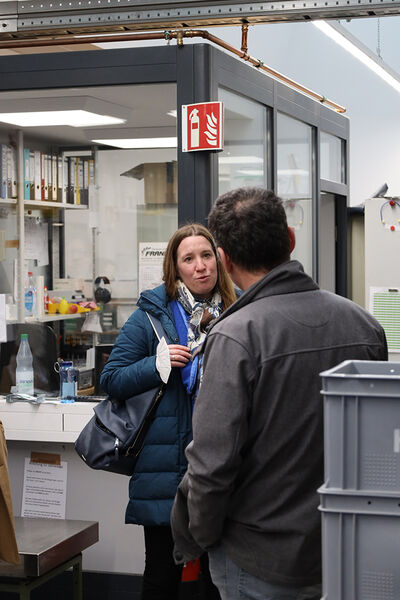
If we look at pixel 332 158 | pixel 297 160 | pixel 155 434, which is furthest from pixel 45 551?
pixel 332 158

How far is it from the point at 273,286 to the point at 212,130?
1892mm

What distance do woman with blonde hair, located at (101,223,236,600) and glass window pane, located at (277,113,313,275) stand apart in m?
1.81

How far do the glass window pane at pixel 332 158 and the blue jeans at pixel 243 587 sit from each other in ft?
13.1

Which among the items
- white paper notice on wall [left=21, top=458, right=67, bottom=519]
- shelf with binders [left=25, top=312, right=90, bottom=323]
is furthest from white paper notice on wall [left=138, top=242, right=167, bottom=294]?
white paper notice on wall [left=21, top=458, right=67, bottom=519]

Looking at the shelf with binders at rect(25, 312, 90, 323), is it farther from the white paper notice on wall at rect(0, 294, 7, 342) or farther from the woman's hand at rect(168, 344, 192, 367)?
the woman's hand at rect(168, 344, 192, 367)

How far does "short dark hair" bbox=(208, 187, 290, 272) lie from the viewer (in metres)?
1.89

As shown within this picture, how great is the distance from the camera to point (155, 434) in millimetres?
2896

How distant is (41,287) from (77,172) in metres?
0.59

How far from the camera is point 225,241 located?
192 cm

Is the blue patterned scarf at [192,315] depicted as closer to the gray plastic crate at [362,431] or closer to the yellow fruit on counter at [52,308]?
the yellow fruit on counter at [52,308]

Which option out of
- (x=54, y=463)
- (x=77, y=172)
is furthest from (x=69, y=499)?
(x=77, y=172)

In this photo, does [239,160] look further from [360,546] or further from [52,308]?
[360,546]

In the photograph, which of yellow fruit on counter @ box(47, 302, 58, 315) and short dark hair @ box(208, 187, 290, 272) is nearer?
short dark hair @ box(208, 187, 290, 272)

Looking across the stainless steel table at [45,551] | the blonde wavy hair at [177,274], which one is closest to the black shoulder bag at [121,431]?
the blonde wavy hair at [177,274]
